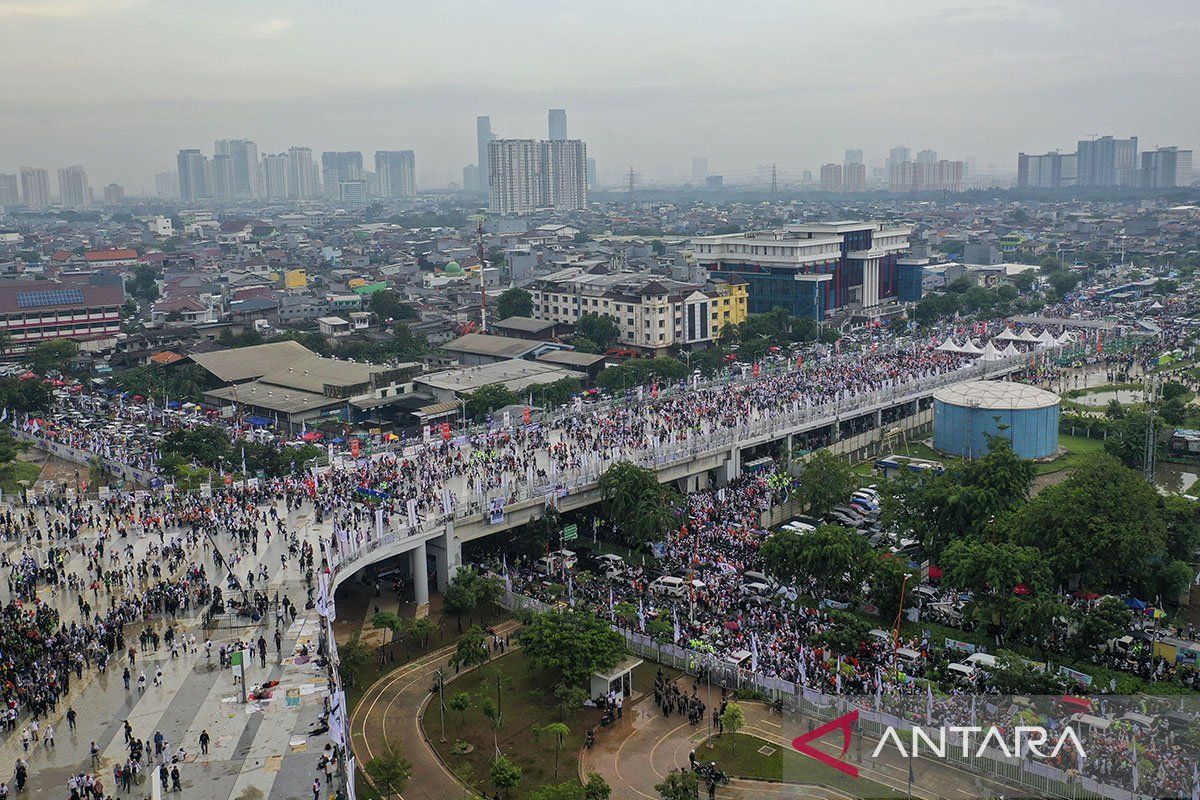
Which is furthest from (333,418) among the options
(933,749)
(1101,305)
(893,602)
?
(1101,305)

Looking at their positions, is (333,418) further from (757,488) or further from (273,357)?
(757,488)

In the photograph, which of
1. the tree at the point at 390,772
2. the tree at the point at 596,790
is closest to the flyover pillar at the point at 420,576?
the tree at the point at 390,772

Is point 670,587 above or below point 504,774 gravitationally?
below

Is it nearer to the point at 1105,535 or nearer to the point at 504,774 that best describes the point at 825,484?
the point at 1105,535

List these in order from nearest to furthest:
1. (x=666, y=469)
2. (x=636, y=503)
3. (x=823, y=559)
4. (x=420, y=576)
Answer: (x=823, y=559)
(x=420, y=576)
(x=636, y=503)
(x=666, y=469)

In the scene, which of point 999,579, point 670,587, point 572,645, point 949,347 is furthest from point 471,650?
point 949,347

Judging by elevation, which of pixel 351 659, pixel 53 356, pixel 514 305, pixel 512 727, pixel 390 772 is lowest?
pixel 512 727

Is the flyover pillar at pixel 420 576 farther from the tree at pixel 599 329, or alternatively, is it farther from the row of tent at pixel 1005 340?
the tree at pixel 599 329
